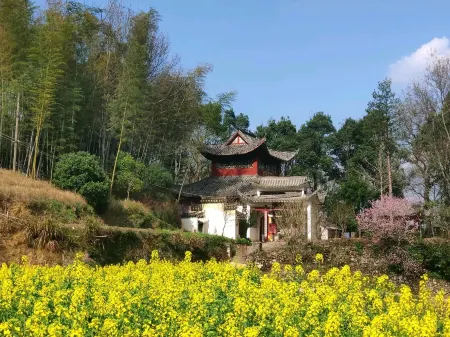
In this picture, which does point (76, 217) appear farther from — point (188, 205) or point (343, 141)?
point (343, 141)

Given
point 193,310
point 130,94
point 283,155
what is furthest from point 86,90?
point 193,310

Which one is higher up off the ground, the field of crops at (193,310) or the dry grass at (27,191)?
the dry grass at (27,191)

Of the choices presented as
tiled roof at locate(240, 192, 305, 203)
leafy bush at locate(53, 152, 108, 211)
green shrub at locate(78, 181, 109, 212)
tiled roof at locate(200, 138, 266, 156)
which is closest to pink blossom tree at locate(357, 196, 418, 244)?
tiled roof at locate(240, 192, 305, 203)

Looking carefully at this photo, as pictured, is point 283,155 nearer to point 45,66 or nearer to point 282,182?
point 282,182

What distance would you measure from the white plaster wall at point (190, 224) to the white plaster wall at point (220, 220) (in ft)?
2.43

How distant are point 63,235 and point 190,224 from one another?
44.9 feet

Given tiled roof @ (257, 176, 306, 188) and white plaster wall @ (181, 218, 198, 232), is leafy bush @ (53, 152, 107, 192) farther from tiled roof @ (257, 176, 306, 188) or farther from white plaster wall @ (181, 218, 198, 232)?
tiled roof @ (257, 176, 306, 188)

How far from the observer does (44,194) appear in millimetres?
18891

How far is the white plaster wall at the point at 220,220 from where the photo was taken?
91.0 feet

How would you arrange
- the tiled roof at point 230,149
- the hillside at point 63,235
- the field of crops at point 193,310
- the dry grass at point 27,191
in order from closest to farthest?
1. the field of crops at point 193,310
2. the hillside at point 63,235
3. the dry grass at point 27,191
4. the tiled roof at point 230,149

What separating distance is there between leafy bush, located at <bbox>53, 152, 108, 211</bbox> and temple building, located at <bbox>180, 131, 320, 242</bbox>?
8360 millimetres

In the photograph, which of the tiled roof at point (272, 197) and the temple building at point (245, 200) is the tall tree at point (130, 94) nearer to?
the temple building at point (245, 200)

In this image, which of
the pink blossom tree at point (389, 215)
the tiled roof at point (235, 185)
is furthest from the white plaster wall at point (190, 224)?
the pink blossom tree at point (389, 215)

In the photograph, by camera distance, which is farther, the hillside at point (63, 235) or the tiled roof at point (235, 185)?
the tiled roof at point (235, 185)
